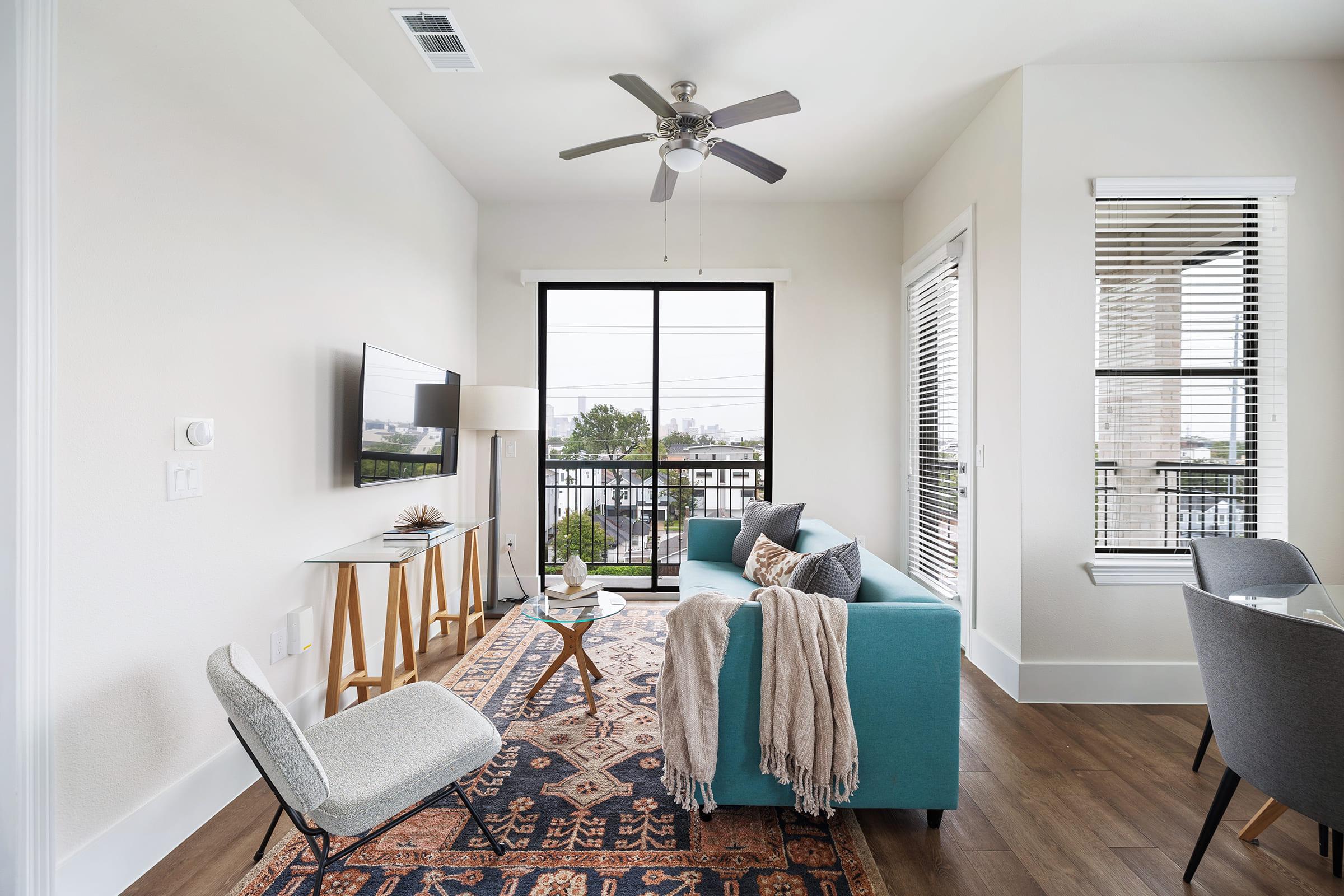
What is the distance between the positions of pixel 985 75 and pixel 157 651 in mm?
3887

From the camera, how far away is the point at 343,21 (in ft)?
7.78

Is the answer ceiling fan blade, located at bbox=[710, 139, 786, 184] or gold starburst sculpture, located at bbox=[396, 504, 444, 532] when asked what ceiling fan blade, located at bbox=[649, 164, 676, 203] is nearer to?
ceiling fan blade, located at bbox=[710, 139, 786, 184]

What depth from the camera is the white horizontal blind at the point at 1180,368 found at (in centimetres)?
267

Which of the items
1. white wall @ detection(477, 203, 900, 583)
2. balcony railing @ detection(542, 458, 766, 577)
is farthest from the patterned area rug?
white wall @ detection(477, 203, 900, 583)

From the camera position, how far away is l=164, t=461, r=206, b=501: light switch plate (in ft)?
5.62

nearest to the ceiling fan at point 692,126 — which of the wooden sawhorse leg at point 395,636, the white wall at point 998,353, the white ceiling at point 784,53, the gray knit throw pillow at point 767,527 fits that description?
the white ceiling at point 784,53

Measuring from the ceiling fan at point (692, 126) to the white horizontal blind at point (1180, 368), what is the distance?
5.18ft

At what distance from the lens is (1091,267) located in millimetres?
2658

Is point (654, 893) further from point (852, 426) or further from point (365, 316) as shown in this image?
point (852, 426)

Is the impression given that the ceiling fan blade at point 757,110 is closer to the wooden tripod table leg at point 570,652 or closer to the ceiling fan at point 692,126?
the ceiling fan at point 692,126

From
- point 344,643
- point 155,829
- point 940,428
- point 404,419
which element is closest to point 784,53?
point 940,428

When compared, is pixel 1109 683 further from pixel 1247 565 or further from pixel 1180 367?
pixel 1180 367

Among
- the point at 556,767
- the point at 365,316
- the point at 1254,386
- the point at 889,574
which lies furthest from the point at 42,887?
the point at 1254,386

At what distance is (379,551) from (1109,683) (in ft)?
Result: 10.7
